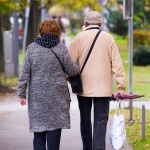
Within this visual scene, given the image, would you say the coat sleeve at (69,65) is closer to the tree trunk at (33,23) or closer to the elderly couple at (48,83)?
the elderly couple at (48,83)

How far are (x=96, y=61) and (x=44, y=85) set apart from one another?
77 centimetres

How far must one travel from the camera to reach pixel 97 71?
639 centimetres

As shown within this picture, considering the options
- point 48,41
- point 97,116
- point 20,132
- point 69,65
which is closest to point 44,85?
point 69,65

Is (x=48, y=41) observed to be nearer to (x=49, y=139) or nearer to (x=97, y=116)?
(x=49, y=139)

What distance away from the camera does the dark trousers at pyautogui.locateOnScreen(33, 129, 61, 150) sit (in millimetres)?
5969

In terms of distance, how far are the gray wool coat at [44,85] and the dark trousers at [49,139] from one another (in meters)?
0.07

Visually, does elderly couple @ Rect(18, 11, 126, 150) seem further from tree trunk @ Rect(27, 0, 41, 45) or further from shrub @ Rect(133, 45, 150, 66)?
tree trunk @ Rect(27, 0, 41, 45)

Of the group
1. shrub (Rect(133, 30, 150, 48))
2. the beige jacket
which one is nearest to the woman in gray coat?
the beige jacket

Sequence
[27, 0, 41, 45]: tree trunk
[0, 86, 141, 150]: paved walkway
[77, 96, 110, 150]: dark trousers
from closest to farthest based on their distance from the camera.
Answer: [77, 96, 110, 150]: dark trousers, [0, 86, 141, 150]: paved walkway, [27, 0, 41, 45]: tree trunk

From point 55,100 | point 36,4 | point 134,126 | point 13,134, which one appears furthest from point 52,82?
point 36,4

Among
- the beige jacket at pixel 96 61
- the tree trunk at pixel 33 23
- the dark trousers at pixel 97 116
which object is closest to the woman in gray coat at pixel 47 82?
the beige jacket at pixel 96 61

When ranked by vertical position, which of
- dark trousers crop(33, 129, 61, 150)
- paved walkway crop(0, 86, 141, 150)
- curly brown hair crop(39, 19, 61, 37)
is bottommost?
paved walkway crop(0, 86, 141, 150)

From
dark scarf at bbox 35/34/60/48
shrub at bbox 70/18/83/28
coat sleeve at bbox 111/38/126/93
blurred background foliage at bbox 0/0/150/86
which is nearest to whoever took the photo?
dark scarf at bbox 35/34/60/48

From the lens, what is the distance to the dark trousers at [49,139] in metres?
5.97
